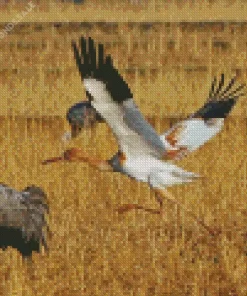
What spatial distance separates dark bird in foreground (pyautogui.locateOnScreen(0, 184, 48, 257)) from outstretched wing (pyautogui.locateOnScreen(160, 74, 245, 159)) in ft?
4.04

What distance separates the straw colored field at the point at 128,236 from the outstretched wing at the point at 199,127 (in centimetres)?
54

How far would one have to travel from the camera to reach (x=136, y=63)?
75.3ft

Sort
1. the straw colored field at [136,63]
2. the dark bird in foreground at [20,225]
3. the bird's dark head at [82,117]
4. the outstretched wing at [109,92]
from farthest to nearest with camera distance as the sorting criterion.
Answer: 1. the straw colored field at [136,63]
2. the bird's dark head at [82,117]
3. the dark bird in foreground at [20,225]
4. the outstretched wing at [109,92]

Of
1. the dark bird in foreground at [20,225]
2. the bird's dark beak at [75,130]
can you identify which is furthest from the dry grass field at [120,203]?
the bird's dark beak at [75,130]

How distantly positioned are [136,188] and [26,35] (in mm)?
17343

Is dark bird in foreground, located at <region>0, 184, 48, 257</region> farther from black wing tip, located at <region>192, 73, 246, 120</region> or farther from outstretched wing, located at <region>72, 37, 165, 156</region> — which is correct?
black wing tip, located at <region>192, 73, 246, 120</region>

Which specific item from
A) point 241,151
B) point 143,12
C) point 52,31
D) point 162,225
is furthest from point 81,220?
point 143,12

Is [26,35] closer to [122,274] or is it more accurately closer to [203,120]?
[203,120]

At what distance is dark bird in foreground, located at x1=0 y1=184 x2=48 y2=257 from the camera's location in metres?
7.71

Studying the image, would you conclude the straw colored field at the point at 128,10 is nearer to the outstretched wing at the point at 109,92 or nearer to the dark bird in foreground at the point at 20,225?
the outstretched wing at the point at 109,92

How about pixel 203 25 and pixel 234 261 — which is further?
pixel 203 25

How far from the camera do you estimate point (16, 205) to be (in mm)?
7848

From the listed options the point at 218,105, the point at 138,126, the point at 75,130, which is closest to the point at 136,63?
the point at 75,130

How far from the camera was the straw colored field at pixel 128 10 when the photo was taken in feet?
101
